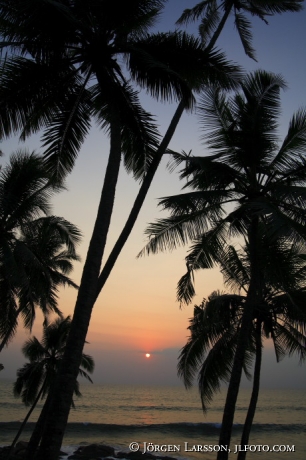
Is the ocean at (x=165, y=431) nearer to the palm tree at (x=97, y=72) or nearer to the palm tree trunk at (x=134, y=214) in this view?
the palm tree trunk at (x=134, y=214)

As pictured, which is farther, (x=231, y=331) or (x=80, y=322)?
(x=231, y=331)

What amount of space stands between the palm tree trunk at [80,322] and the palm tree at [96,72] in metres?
0.03

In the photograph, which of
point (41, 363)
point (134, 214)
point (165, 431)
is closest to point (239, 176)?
point (134, 214)

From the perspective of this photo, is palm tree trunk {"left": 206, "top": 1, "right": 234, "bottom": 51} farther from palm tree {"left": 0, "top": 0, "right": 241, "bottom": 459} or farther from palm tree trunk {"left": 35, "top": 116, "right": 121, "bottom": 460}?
palm tree trunk {"left": 35, "top": 116, "right": 121, "bottom": 460}

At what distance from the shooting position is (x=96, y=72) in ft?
25.6

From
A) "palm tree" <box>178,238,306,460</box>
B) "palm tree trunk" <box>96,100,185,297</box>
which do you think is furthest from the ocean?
"palm tree trunk" <box>96,100,185,297</box>

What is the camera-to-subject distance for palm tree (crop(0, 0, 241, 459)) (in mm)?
7227

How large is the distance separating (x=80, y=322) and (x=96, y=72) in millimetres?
4630

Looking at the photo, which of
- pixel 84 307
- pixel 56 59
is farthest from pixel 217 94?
pixel 84 307

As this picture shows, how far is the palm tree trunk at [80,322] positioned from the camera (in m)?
5.32

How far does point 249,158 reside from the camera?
10641mm

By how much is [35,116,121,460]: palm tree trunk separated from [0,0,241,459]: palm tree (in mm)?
26

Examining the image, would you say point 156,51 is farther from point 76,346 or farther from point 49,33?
point 76,346

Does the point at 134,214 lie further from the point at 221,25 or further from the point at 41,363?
the point at 41,363
